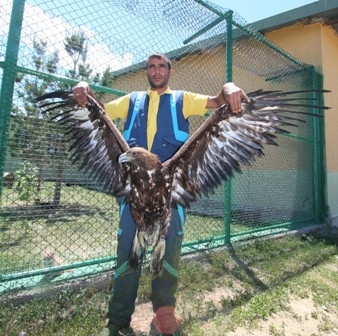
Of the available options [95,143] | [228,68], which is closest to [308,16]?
[228,68]

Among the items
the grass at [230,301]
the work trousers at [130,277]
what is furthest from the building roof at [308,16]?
the work trousers at [130,277]

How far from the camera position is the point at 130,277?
252 centimetres

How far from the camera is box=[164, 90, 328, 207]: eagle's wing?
2391 millimetres

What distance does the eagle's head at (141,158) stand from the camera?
95.4 inches

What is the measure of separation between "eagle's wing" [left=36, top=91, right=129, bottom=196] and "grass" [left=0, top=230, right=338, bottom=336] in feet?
3.34

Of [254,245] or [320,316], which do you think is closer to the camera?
[320,316]

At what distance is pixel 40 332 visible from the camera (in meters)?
2.37

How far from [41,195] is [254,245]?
304 centimetres

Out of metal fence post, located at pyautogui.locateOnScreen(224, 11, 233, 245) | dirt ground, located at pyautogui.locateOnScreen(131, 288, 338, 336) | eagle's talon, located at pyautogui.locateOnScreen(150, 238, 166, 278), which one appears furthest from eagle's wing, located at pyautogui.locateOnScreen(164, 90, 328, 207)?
metal fence post, located at pyautogui.locateOnScreen(224, 11, 233, 245)

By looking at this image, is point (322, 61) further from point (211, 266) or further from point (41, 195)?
point (41, 195)

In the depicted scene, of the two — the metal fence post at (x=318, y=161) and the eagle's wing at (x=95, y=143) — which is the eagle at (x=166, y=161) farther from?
the metal fence post at (x=318, y=161)

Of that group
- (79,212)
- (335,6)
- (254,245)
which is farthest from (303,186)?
(79,212)

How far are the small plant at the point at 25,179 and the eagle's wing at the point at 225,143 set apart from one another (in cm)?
167

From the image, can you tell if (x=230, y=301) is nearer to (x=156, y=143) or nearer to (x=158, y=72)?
(x=156, y=143)
